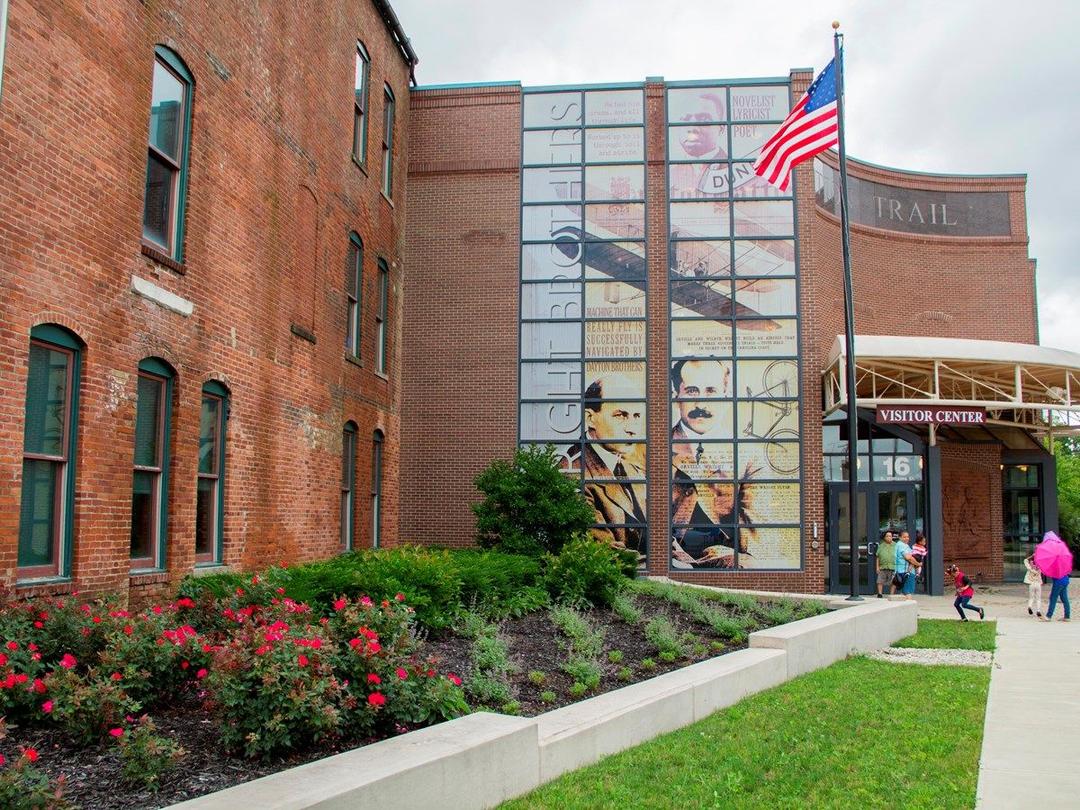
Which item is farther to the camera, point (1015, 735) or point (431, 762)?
point (1015, 735)

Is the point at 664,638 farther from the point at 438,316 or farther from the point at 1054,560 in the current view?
the point at 438,316

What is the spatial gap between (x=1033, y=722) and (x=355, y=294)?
13.8m

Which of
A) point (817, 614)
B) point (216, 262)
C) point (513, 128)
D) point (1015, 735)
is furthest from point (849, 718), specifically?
point (513, 128)

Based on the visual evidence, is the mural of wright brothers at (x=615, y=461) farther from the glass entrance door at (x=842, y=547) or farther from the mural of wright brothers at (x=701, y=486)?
the glass entrance door at (x=842, y=547)

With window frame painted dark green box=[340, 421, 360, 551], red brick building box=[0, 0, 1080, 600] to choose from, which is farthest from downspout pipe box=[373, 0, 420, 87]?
window frame painted dark green box=[340, 421, 360, 551]

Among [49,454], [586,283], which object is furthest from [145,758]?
[586,283]

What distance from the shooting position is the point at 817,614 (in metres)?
15.0

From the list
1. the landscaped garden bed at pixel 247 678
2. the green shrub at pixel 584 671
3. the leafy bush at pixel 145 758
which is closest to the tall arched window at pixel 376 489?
the landscaped garden bed at pixel 247 678

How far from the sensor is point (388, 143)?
22.0m

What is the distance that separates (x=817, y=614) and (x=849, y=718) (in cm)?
615

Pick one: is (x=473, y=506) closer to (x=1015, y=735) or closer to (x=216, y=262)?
(x=216, y=262)

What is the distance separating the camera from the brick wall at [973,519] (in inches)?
1115

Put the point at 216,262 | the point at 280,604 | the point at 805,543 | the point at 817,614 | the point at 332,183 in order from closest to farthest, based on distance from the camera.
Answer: the point at 280,604
the point at 216,262
the point at 817,614
the point at 332,183
the point at 805,543

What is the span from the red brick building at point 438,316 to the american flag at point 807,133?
5114 mm
